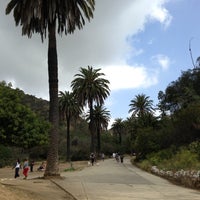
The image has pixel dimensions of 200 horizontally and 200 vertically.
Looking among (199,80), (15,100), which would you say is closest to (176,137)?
(199,80)

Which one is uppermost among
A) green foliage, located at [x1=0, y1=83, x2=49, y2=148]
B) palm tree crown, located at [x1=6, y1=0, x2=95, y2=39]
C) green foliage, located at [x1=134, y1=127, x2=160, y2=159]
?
palm tree crown, located at [x1=6, y1=0, x2=95, y2=39]

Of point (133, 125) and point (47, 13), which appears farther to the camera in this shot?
point (133, 125)

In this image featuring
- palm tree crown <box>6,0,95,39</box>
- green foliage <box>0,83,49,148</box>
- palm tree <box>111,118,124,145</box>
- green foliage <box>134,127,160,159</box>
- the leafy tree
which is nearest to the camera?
green foliage <box>0,83,49,148</box>

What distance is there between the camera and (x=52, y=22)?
28281mm

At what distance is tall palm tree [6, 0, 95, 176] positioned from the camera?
27.1m

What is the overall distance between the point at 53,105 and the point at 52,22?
546 cm

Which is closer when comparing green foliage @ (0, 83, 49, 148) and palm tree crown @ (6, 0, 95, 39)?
green foliage @ (0, 83, 49, 148)

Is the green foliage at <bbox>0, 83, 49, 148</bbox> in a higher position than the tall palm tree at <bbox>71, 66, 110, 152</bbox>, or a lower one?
lower

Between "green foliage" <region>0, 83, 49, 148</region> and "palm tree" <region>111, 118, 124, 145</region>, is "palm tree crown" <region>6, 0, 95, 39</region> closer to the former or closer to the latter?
"green foliage" <region>0, 83, 49, 148</region>

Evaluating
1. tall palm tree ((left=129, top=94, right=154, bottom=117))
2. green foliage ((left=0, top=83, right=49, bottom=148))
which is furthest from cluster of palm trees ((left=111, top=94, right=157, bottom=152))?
green foliage ((left=0, top=83, right=49, bottom=148))

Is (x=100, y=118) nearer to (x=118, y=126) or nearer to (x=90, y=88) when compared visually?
(x=90, y=88)

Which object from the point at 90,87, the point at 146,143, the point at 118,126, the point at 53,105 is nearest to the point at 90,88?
the point at 90,87

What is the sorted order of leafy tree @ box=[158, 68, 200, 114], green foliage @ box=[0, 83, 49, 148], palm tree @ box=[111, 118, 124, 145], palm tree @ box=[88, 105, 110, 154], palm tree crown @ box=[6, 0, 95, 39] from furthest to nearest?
1. palm tree @ box=[111, 118, 124, 145]
2. palm tree @ box=[88, 105, 110, 154]
3. leafy tree @ box=[158, 68, 200, 114]
4. palm tree crown @ box=[6, 0, 95, 39]
5. green foliage @ box=[0, 83, 49, 148]

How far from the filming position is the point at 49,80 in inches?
1121
